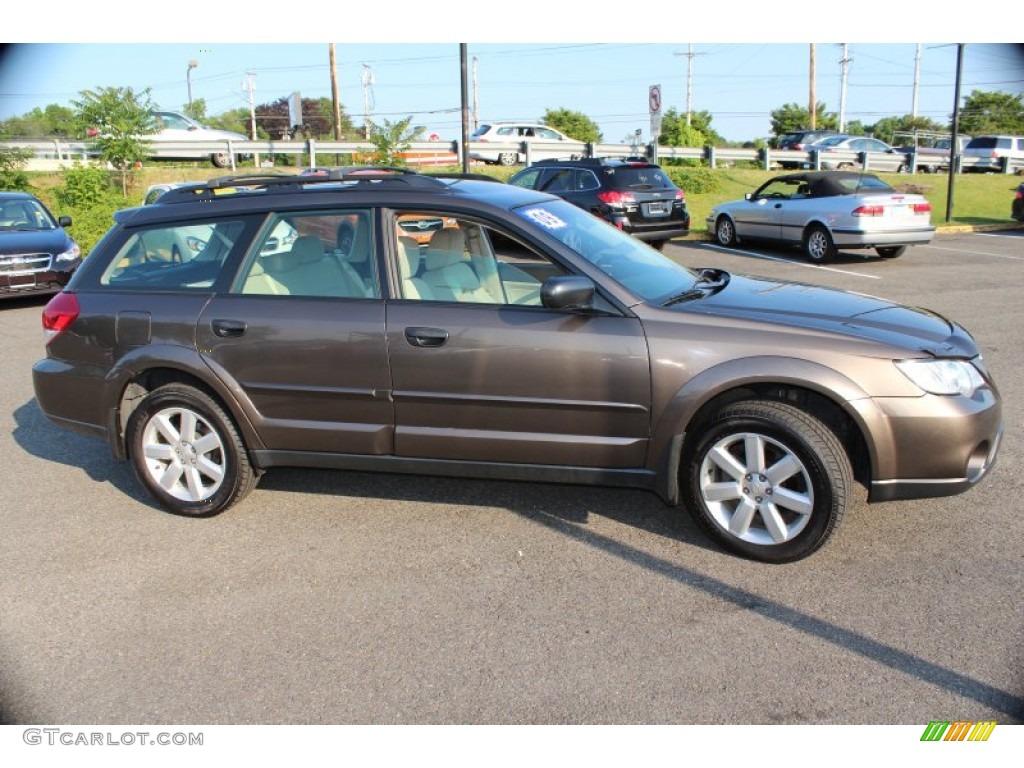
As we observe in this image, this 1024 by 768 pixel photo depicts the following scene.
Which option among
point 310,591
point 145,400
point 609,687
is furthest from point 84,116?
point 609,687

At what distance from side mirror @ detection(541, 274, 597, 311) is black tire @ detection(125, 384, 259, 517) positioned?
1859mm

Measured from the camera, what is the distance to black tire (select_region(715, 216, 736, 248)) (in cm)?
1698

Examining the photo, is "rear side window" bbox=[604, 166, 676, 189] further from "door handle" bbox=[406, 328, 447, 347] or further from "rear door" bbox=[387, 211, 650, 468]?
"door handle" bbox=[406, 328, 447, 347]

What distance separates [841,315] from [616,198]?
10.8 m

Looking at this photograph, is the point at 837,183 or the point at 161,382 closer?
the point at 161,382

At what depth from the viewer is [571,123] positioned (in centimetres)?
5231

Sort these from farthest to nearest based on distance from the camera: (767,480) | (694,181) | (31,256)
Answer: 1. (694,181)
2. (31,256)
3. (767,480)

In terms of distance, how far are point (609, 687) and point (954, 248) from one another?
16.7 metres

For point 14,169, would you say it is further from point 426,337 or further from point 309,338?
point 426,337

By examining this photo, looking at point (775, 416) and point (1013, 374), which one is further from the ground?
point (775, 416)

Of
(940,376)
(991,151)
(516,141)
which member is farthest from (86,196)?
(991,151)

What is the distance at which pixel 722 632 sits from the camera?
140 inches

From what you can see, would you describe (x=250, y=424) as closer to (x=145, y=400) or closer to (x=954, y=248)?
(x=145, y=400)

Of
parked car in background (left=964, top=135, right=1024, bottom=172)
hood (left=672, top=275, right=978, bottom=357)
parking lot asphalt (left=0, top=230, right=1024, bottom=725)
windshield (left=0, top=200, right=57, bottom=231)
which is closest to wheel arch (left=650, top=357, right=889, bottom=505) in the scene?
hood (left=672, top=275, right=978, bottom=357)
